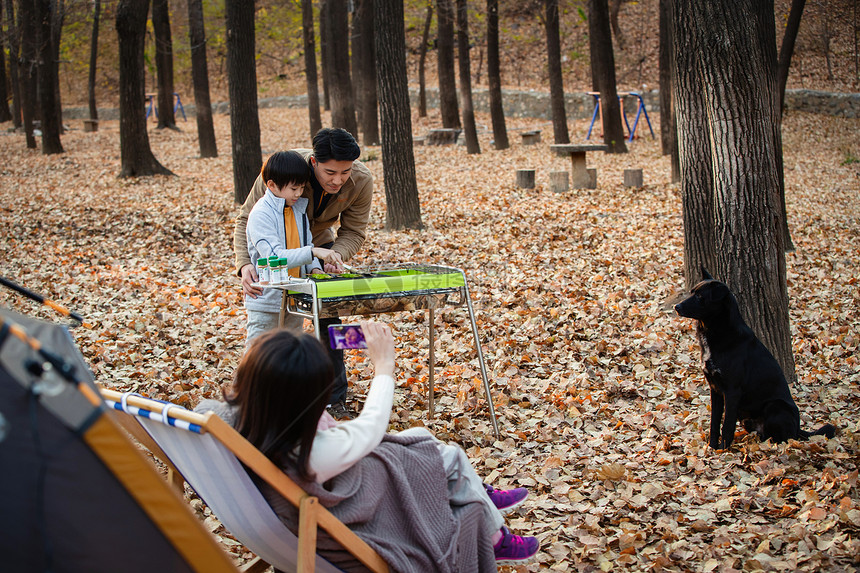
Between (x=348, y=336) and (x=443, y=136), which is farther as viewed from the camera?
(x=443, y=136)

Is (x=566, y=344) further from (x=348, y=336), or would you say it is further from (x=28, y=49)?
(x=28, y=49)

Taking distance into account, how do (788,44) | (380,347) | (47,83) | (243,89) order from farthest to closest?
(47,83) < (788,44) < (243,89) < (380,347)

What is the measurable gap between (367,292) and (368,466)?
54.7 inches

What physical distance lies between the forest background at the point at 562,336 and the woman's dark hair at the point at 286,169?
1.83 m

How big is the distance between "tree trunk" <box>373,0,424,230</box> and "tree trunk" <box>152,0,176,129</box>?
1410 centimetres

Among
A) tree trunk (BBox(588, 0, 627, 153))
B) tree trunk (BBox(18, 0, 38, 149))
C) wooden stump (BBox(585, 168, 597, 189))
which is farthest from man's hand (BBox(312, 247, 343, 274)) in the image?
tree trunk (BBox(18, 0, 38, 149))

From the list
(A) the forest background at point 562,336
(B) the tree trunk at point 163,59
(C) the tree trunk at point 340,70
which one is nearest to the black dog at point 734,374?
(A) the forest background at point 562,336

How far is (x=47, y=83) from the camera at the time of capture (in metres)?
20.0

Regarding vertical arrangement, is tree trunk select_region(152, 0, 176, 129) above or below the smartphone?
above

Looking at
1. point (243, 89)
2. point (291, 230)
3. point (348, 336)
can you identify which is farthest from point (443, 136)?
point (348, 336)

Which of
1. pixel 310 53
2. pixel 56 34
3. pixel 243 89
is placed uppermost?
pixel 56 34

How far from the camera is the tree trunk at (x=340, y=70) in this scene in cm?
1906

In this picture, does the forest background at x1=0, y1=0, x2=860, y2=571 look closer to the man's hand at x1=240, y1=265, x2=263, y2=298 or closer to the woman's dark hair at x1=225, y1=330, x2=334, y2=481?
the man's hand at x1=240, y1=265, x2=263, y2=298

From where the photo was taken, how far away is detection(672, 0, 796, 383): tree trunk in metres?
5.17
